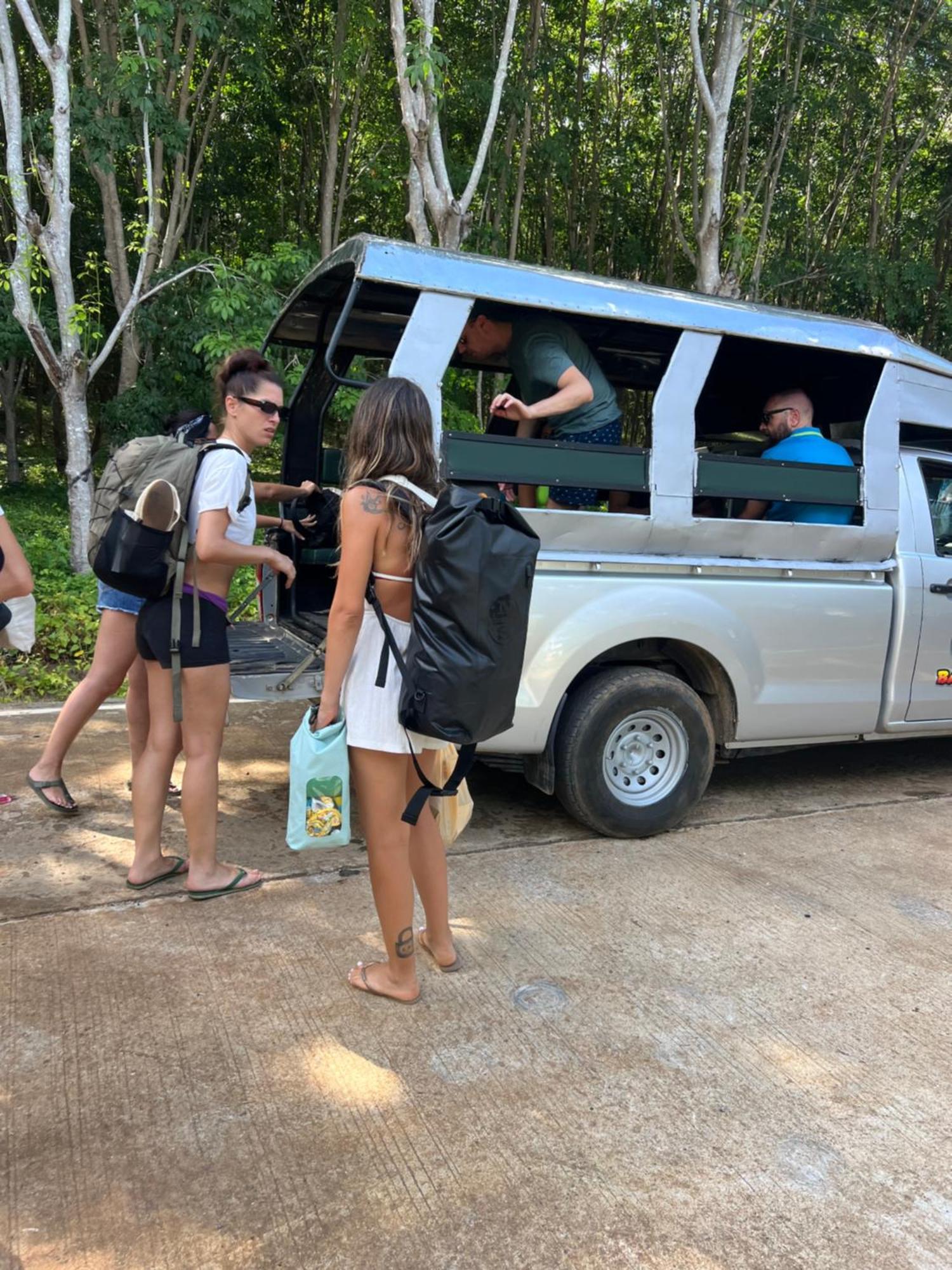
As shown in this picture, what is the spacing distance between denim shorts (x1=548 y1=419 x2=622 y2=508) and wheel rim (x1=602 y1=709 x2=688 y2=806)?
1.02 m

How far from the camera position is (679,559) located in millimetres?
4070

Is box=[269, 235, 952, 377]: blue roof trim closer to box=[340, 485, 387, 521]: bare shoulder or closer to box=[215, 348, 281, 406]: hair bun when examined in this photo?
box=[215, 348, 281, 406]: hair bun

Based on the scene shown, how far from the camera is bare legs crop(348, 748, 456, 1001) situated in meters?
2.72

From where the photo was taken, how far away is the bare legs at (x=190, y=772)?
327 centimetres

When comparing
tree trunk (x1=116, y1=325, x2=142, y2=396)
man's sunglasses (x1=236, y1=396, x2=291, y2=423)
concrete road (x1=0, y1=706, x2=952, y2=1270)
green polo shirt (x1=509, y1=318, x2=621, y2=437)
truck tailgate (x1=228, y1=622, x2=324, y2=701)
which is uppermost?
tree trunk (x1=116, y1=325, x2=142, y2=396)

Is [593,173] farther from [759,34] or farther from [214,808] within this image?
[214,808]

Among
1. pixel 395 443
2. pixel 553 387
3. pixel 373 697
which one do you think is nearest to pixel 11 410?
pixel 553 387

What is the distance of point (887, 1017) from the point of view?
2926mm

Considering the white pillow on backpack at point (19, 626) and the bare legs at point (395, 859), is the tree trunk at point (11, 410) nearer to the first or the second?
the white pillow on backpack at point (19, 626)

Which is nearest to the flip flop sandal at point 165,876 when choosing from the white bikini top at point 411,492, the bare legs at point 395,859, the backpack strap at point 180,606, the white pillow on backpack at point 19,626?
the backpack strap at point 180,606

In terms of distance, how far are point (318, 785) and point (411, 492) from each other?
901mm

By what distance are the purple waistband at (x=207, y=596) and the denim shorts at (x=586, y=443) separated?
155cm

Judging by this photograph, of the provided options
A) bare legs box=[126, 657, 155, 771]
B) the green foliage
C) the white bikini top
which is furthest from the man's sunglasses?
the green foliage

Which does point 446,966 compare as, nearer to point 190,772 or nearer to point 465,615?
point 190,772
